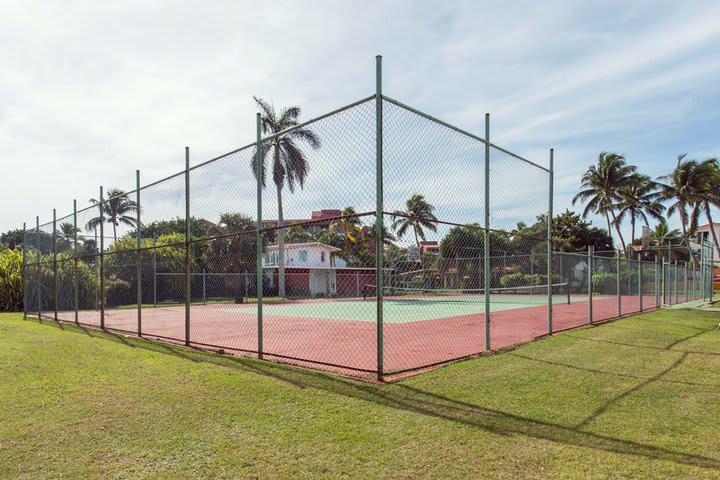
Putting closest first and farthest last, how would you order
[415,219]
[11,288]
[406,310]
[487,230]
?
[415,219], [487,230], [406,310], [11,288]

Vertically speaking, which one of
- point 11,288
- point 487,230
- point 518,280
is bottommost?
point 11,288

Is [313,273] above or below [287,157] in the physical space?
below

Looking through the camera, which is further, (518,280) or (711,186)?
(711,186)

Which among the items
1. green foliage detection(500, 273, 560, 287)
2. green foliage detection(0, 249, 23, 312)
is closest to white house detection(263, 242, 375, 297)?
green foliage detection(500, 273, 560, 287)

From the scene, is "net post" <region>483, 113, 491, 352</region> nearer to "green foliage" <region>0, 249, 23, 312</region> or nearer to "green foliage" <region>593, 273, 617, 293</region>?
"green foliage" <region>0, 249, 23, 312</region>

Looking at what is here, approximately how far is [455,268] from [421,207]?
114 inches

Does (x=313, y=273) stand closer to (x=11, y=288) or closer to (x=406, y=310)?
(x=406, y=310)

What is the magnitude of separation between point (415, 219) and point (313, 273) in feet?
23.0

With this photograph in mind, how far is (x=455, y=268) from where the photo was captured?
9.28 meters

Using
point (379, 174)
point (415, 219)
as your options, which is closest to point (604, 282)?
point (415, 219)

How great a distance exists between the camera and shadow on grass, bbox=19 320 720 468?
319 cm

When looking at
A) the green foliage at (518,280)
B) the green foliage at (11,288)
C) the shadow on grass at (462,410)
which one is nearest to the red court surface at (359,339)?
the shadow on grass at (462,410)

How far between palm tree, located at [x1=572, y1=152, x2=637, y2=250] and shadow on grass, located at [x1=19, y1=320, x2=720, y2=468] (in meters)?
44.0

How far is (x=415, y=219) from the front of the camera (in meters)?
5.79
